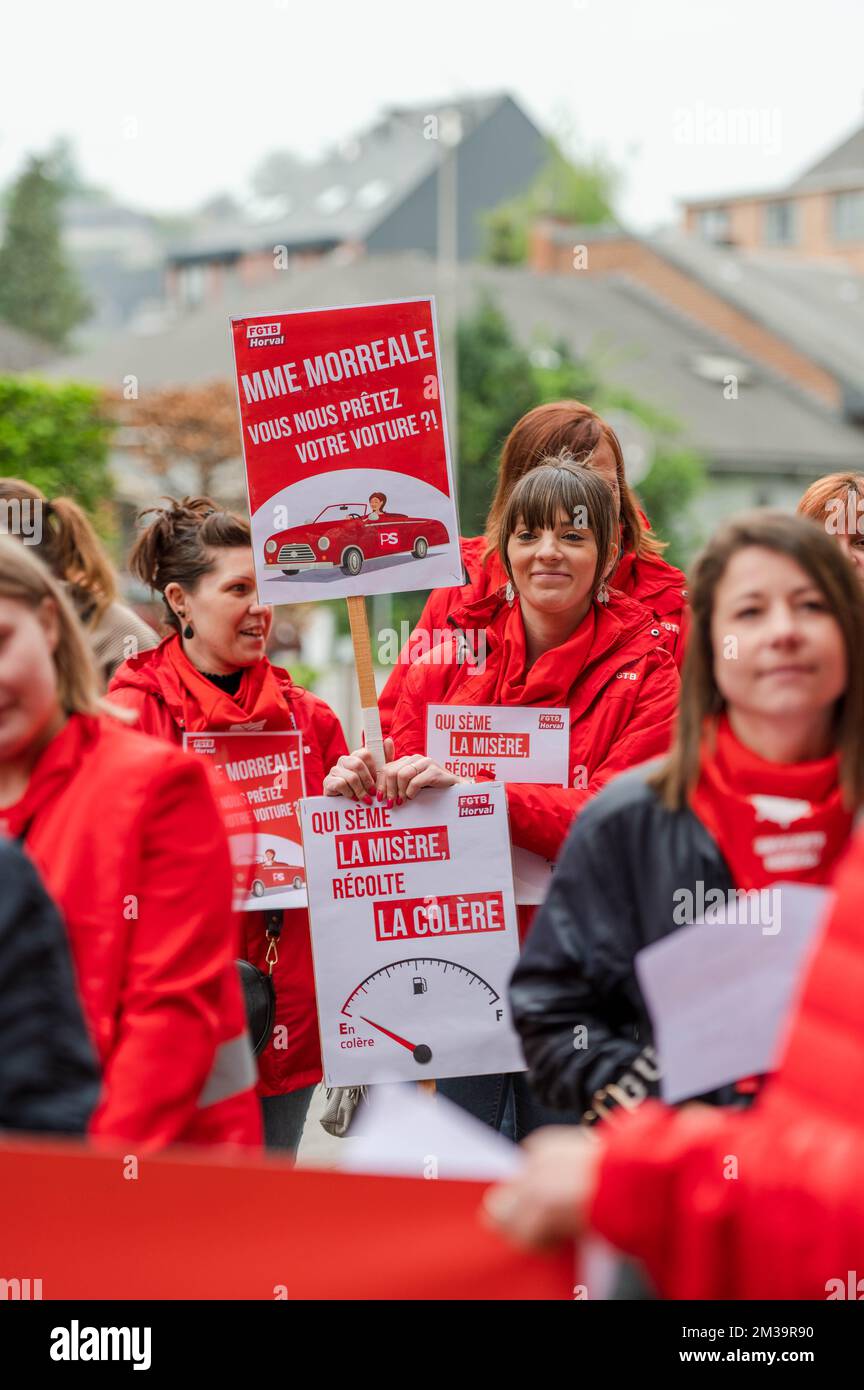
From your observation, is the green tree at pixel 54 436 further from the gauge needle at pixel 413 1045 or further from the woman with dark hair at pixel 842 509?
the gauge needle at pixel 413 1045

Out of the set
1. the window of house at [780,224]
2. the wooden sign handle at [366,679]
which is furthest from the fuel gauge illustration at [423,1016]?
the window of house at [780,224]

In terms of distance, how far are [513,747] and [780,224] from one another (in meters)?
71.2

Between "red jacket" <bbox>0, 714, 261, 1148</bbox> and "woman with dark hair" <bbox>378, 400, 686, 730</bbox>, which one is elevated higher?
"woman with dark hair" <bbox>378, 400, 686, 730</bbox>

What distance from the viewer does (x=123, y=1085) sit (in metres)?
2.64

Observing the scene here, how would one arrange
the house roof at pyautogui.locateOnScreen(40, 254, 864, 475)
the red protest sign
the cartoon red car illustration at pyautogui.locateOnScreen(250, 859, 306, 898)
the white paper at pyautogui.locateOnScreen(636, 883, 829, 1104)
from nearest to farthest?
the white paper at pyautogui.locateOnScreen(636, 883, 829, 1104)
the red protest sign
the cartoon red car illustration at pyautogui.locateOnScreen(250, 859, 306, 898)
the house roof at pyautogui.locateOnScreen(40, 254, 864, 475)

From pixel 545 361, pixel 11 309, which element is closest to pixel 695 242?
pixel 545 361

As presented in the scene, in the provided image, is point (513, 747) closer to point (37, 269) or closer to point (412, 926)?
point (412, 926)

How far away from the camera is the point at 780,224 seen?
234ft

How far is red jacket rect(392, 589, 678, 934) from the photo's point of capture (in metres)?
4.12

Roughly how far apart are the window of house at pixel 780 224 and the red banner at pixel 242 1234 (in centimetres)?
7226

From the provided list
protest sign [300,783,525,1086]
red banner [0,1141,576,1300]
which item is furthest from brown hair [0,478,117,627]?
red banner [0,1141,576,1300]

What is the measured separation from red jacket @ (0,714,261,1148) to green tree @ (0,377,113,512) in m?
21.3

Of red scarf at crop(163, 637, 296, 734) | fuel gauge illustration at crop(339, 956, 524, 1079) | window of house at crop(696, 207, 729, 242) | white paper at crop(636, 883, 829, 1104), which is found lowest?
fuel gauge illustration at crop(339, 956, 524, 1079)

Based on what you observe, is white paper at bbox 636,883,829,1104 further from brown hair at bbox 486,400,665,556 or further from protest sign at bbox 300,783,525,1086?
Result: brown hair at bbox 486,400,665,556
